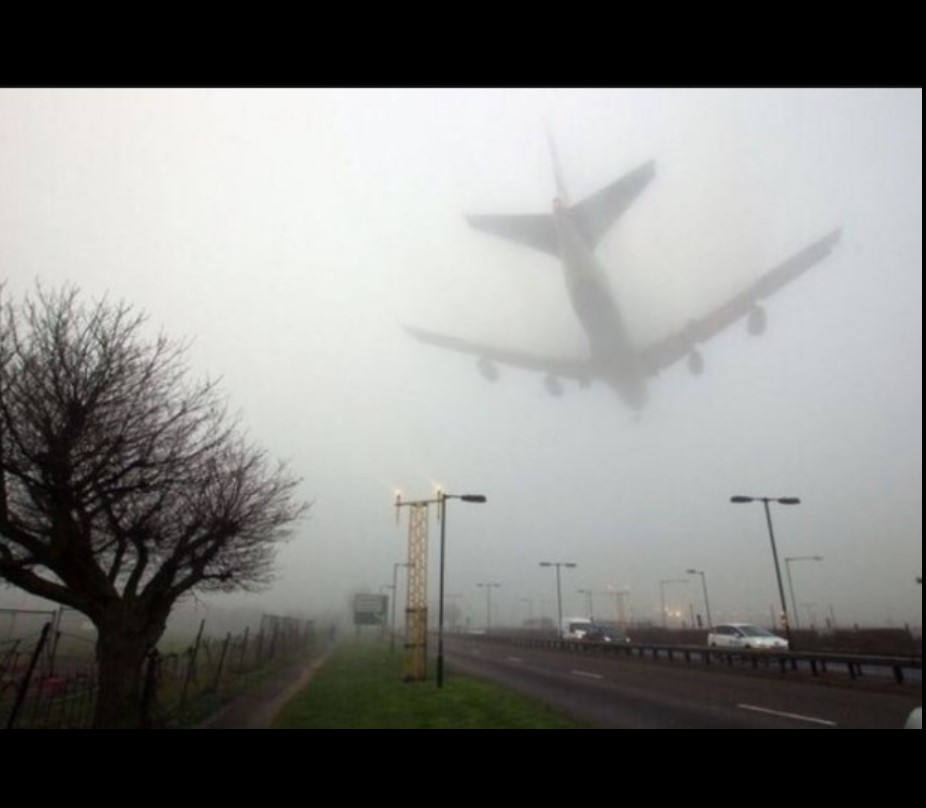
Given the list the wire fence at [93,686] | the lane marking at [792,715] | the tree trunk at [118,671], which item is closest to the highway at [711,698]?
the lane marking at [792,715]

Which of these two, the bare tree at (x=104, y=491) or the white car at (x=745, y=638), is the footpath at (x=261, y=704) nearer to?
the bare tree at (x=104, y=491)

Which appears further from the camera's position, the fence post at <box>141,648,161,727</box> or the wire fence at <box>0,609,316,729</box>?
the fence post at <box>141,648,161,727</box>


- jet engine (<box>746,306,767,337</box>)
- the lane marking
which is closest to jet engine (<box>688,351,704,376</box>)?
jet engine (<box>746,306,767,337</box>)

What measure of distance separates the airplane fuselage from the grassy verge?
124 feet

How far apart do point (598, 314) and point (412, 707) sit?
45.3 metres

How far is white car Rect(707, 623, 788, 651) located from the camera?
3416 centimetres

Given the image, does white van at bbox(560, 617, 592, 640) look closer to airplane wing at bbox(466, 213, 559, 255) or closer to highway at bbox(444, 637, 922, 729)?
highway at bbox(444, 637, 922, 729)

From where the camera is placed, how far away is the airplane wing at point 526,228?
177 feet

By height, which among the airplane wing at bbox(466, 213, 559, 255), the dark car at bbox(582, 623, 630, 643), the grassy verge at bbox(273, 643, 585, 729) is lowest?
the grassy verge at bbox(273, 643, 585, 729)

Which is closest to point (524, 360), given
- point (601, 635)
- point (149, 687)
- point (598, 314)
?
A: point (598, 314)

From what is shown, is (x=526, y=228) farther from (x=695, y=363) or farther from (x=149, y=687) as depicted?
(x=149, y=687)

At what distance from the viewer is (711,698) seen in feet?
63.9
